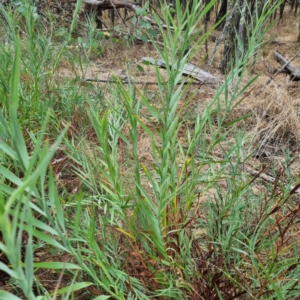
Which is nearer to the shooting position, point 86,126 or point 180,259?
point 180,259

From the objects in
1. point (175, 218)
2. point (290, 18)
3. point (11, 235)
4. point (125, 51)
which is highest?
point (11, 235)

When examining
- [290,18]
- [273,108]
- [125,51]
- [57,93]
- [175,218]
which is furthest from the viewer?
[290,18]

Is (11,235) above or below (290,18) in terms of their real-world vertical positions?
above

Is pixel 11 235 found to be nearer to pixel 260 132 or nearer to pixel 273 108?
pixel 260 132

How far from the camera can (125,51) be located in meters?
3.83

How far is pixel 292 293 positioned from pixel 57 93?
Answer: 1368 millimetres

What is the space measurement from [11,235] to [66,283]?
32.8 inches

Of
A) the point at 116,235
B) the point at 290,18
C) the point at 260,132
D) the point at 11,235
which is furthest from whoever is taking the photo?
the point at 290,18

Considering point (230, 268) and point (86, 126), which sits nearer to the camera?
point (230, 268)

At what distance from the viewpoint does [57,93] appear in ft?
5.72

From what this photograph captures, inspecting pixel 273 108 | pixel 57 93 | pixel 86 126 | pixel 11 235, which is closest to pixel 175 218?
pixel 11 235

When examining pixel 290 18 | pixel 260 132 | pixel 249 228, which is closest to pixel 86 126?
pixel 249 228

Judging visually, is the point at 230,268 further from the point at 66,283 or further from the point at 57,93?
the point at 57,93

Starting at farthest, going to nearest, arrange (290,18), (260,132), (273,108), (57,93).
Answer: (290,18) < (273,108) < (260,132) < (57,93)
